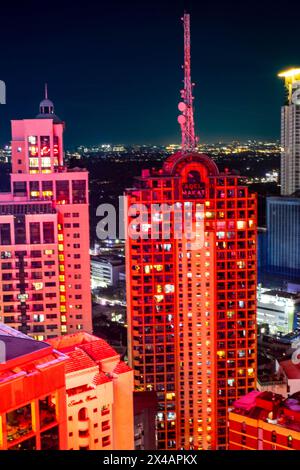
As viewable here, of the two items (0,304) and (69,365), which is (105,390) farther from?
(0,304)

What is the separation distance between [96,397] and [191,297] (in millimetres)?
4616

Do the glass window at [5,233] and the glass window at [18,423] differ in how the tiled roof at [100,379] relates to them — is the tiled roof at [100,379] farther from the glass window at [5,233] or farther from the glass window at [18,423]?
the glass window at [5,233]

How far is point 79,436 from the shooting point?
158 inches

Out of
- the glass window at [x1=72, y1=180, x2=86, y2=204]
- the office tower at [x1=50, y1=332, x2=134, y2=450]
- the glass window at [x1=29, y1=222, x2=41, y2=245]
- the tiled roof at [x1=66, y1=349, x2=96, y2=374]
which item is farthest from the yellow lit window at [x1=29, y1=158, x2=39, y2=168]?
the tiled roof at [x1=66, y1=349, x2=96, y2=374]

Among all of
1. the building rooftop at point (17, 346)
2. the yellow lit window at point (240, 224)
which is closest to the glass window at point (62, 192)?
the yellow lit window at point (240, 224)

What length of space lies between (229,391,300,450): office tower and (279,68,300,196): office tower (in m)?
14.6

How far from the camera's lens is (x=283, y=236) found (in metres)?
19.9

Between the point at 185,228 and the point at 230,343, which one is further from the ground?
the point at 185,228

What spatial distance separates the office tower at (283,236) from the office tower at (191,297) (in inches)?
420

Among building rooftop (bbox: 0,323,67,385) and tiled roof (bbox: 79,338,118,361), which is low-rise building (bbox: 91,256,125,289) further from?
building rooftop (bbox: 0,323,67,385)

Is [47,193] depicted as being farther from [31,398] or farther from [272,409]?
[31,398]

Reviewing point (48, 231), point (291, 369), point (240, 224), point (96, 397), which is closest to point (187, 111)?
Result: point (240, 224)
